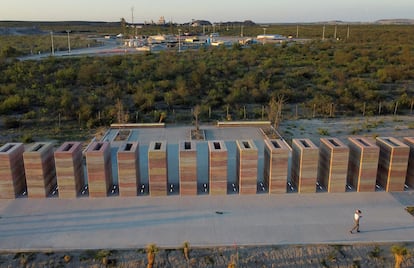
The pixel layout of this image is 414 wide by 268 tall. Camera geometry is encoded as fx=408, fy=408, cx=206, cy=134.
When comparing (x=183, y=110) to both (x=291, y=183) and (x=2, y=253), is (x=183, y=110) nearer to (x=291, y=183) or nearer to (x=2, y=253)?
(x=291, y=183)

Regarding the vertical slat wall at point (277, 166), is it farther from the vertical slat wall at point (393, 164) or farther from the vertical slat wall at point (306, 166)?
the vertical slat wall at point (393, 164)

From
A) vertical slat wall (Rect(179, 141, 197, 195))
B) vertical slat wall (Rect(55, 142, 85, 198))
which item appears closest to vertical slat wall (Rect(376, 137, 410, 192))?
vertical slat wall (Rect(179, 141, 197, 195))

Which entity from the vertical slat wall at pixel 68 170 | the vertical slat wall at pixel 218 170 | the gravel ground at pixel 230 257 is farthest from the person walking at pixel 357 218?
the vertical slat wall at pixel 68 170

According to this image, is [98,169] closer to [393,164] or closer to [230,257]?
[230,257]

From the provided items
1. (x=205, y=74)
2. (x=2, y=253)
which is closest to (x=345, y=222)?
(x=2, y=253)

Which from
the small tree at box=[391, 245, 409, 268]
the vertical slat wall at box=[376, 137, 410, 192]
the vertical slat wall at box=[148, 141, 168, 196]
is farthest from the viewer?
the vertical slat wall at box=[376, 137, 410, 192]

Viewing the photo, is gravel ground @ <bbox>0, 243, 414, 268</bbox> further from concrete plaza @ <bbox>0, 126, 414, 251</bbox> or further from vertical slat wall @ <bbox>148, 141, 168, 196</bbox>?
vertical slat wall @ <bbox>148, 141, 168, 196</bbox>
